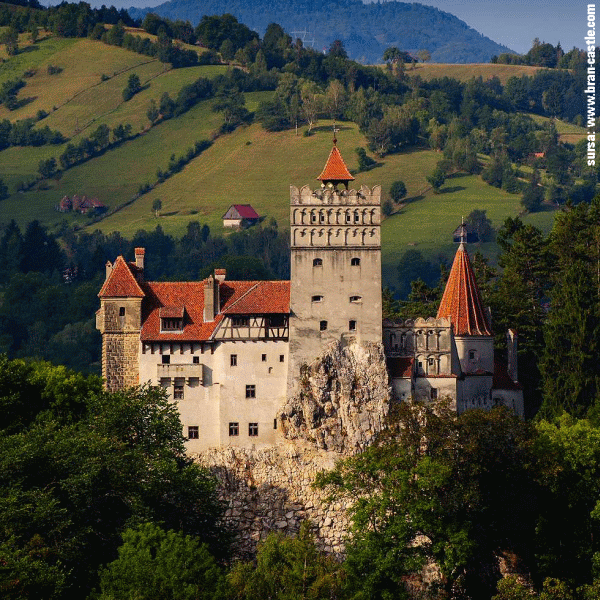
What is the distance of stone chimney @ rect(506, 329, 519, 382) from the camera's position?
328 feet

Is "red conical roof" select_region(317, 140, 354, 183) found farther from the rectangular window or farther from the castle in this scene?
the rectangular window

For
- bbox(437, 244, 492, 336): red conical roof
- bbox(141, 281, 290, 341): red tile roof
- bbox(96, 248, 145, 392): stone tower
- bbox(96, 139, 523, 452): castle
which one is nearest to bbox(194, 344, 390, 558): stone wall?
bbox(96, 139, 523, 452): castle

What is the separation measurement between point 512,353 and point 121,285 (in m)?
23.4

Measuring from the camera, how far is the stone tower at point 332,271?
301ft

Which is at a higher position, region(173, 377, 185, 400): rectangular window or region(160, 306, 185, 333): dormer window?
region(160, 306, 185, 333): dormer window

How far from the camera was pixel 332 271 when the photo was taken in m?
92.3

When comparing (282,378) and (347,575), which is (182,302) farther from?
(347,575)

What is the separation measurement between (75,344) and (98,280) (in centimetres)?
2468

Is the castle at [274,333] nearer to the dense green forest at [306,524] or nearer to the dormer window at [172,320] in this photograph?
the dormer window at [172,320]

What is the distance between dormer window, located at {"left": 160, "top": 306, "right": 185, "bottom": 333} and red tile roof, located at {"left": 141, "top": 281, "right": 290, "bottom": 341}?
0.18 metres

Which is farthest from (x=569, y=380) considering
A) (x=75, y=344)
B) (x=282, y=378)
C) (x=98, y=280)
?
(x=98, y=280)

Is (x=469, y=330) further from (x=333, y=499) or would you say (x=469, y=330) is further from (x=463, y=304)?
(x=333, y=499)

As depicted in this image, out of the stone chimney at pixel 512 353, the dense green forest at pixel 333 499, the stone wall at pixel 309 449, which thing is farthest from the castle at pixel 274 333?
the stone chimney at pixel 512 353

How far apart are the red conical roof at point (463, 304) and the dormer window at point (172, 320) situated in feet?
49.6
